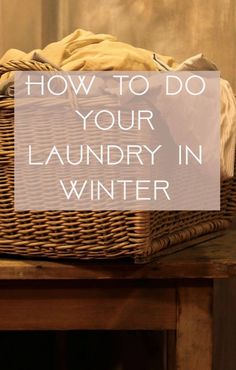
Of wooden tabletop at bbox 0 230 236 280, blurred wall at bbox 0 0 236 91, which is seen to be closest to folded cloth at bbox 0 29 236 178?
wooden tabletop at bbox 0 230 236 280

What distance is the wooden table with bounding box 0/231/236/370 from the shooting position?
2.56ft

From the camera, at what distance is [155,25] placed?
131 centimetres

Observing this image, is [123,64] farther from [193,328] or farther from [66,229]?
[193,328]

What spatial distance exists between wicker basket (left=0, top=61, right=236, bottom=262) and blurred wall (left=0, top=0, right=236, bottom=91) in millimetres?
551

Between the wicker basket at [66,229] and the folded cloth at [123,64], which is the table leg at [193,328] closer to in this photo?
the wicker basket at [66,229]

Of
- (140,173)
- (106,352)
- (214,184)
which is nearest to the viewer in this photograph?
(140,173)

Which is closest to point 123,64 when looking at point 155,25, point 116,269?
point 116,269

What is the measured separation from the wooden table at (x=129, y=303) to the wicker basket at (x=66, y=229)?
25mm

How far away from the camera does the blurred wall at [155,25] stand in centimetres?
128

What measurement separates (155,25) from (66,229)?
71 centimetres

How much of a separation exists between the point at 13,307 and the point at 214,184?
1.15ft

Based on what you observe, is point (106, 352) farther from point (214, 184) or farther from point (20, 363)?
point (214, 184)

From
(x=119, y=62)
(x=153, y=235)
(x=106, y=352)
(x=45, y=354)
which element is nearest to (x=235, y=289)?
(x=106, y=352)

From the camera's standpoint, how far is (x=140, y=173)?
2.38 feet
